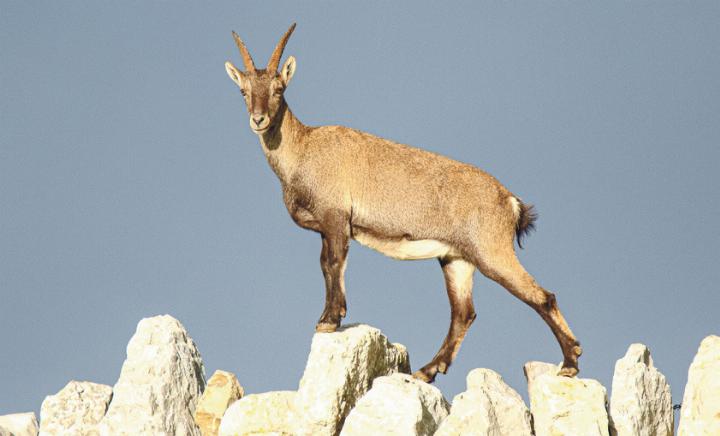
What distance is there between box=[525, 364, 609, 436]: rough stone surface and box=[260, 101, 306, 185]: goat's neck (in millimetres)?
4518

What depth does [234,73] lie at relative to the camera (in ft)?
55.6

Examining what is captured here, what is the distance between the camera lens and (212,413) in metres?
16.3

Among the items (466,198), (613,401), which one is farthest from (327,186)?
(613,401)

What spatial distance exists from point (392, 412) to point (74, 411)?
174 inches

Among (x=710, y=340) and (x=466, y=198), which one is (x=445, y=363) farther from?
(x=710, y=340)

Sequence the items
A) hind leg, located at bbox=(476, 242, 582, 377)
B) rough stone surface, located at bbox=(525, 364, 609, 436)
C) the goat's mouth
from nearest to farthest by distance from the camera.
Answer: rough stone surface, located at bbox=(525, 364, 609, 436) < hind leg, located at bbox=(476, 242, 582, 377) < the goat's mouth

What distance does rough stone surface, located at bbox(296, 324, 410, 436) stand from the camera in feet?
50.5

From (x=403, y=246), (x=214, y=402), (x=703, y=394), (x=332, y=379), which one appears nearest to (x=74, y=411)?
(x=214, y=402)

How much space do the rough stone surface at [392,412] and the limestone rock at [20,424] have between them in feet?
16.0

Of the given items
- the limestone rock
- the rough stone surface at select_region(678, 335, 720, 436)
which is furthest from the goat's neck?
the rough stone surface at select_region(678, 335, 720, 436)

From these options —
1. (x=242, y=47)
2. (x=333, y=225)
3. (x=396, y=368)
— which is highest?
(x=242, y=47)

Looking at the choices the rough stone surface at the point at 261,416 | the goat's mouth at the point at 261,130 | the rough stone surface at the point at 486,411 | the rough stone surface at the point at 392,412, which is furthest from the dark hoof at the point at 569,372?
the goat's mouth at the point at 261,130

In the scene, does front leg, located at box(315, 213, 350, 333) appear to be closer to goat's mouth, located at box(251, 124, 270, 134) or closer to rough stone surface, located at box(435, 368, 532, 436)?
goat's mouth, located at box(251, 124, 270, 134)

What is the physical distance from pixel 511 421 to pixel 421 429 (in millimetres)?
1256
